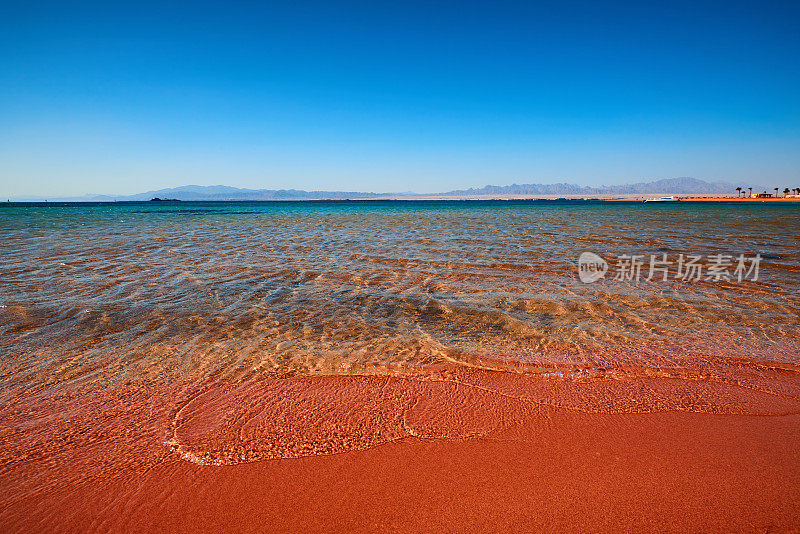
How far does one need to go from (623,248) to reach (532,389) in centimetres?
1298

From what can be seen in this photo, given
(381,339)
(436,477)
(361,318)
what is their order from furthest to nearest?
1. (361,318)
2. (381,339)
3. (436,477)

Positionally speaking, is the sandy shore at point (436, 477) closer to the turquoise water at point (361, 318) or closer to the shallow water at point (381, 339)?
the shallow water at point (381, 339)

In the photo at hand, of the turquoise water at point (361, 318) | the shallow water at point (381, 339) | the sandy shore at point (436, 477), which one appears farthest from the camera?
the turquoise water at point (361, 318)

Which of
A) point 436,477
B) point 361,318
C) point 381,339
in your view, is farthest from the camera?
point 361,318

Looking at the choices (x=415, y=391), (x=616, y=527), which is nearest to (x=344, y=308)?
(x=415, y=391)

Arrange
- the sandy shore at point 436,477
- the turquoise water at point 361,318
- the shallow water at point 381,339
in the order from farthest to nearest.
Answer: the turquoise water at point 361,318, the shallow water at point 381,339, the sandy shore at point 436,477

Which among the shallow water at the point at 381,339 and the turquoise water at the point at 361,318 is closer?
the shallow water at the point at 381,339

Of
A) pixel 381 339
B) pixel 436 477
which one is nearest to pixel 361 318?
pixel 381 339

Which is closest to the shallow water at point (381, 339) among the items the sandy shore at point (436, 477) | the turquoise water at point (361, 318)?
the turquoise water at point (361, 318)

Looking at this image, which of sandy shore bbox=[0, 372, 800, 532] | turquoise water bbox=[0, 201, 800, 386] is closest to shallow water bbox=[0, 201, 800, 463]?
turquoise water bbox=[0, 201, 800, 386]

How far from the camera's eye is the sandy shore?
2.26 metres

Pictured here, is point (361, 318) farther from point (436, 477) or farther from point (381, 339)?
point (436, 477)

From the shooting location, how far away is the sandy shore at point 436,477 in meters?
2.26

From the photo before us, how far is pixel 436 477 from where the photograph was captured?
2.57m
